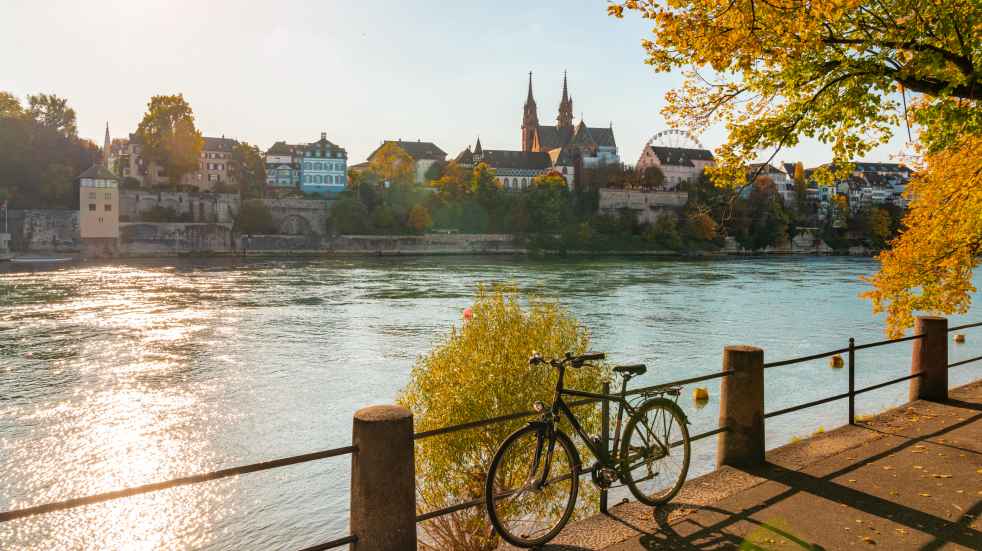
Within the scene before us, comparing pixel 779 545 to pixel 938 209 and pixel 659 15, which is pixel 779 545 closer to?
pixel 659 15

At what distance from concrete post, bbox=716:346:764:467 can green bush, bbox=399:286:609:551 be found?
4033mm

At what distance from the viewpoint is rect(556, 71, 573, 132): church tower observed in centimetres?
14525

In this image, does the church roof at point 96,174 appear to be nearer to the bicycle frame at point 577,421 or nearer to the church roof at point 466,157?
the church roof at point 466,157

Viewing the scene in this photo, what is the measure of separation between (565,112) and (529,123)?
772 centimetres

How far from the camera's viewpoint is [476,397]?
11344mm

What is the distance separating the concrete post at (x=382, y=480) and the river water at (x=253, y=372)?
8.56 meters

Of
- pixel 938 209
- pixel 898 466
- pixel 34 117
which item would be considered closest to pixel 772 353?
pixel 938 209

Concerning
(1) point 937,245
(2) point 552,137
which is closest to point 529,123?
(2) point 552,137

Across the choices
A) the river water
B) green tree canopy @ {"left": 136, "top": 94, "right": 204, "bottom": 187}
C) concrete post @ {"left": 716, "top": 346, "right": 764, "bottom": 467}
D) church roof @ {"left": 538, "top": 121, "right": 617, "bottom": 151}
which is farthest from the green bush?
church roof @ {"left": 538, "top": 121, "right": 617, "bottom": 151}

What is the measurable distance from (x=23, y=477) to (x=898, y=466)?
1505 centimetres

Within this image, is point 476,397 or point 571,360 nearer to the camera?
point 571,360

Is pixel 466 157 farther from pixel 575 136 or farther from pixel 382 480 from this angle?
pixel 382 480

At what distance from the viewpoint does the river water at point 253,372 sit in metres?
13.7

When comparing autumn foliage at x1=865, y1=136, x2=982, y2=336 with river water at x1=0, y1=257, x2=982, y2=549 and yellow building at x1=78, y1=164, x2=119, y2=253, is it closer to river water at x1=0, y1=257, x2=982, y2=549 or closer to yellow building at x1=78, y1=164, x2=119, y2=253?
river water at x1=0, y1=257, x2=982, y2=549
